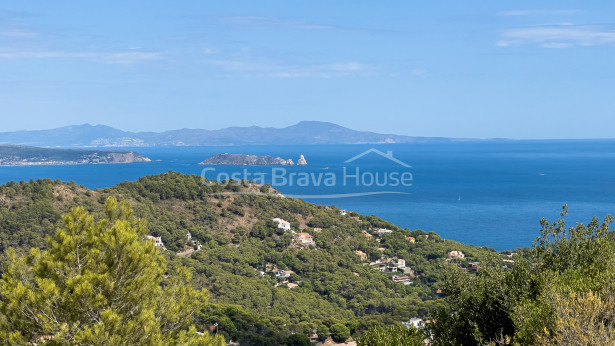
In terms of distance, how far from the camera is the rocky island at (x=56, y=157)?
478ft

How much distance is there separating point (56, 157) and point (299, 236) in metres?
128

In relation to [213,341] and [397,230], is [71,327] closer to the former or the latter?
[213,341]

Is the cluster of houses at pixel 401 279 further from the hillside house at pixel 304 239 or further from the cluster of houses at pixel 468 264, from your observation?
the hillside house at pixel 304 239

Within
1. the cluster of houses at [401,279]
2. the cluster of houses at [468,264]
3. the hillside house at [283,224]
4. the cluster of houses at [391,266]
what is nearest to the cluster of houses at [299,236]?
the hillside house at [283,224]

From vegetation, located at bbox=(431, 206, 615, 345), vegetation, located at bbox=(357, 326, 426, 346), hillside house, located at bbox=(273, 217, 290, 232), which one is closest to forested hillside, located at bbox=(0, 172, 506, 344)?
hillside house, located at bbox=(273, 217, 290, 232)

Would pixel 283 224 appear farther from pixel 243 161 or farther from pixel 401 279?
pixel 243 161

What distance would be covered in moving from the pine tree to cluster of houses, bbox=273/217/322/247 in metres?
30.1

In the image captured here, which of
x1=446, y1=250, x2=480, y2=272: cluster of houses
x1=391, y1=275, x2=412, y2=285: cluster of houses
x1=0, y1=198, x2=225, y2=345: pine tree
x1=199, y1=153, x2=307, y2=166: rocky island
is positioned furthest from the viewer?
x1=199, y1=153, x2=307, y2=166: rocky island

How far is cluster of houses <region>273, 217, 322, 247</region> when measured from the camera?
38.4 metres

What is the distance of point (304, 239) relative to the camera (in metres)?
38.7

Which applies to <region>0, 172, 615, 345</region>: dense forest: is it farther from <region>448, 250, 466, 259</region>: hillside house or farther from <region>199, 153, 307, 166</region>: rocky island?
<region>199, 153, 307, 166</region>: rocky island

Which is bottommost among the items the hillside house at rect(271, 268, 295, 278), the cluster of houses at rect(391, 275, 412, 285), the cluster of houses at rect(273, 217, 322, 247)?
the cluster of houses at rect(391, 275, 412, 285)

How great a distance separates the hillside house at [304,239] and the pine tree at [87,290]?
98.6 feet

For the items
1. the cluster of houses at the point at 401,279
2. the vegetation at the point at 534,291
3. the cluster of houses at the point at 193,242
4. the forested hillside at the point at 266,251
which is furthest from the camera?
the cluster of houses at the point at 193,242
